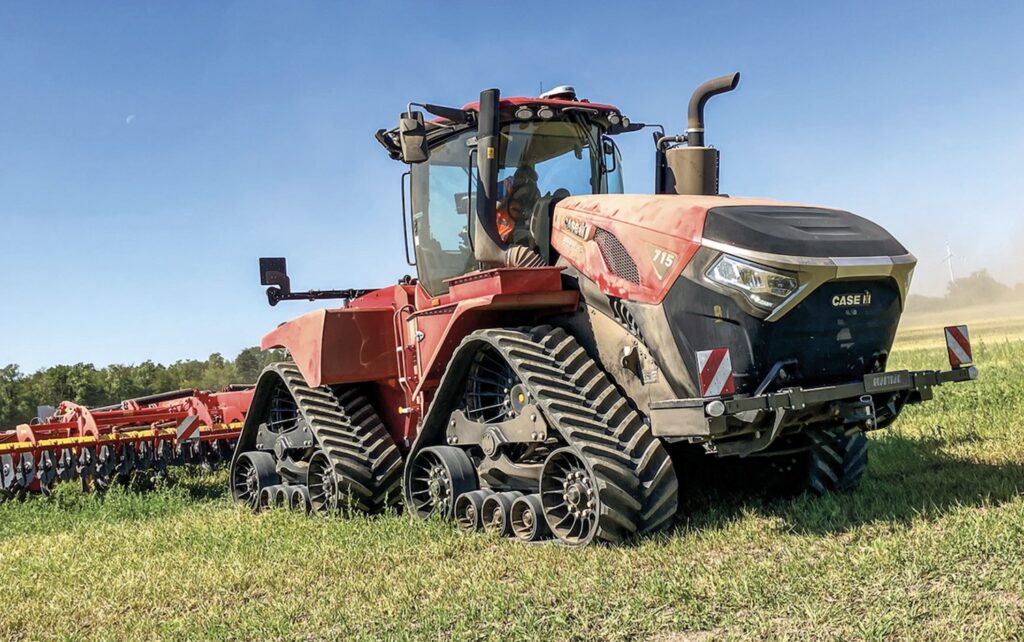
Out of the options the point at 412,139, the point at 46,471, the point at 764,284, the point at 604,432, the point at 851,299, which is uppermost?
the point at 412,139

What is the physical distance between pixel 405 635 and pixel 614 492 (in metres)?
1.73


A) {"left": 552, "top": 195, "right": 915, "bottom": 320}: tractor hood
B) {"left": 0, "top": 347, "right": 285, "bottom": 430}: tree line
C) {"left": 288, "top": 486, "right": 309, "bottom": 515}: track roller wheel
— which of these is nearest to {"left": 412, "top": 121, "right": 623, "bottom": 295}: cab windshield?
{"left": 552, "top": 195, "right": 915, "bottom": 320}: tractor hood

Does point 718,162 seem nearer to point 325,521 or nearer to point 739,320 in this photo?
point 739,320

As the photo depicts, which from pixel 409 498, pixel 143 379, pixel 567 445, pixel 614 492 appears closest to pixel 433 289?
pixel 409 498

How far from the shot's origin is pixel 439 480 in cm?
736

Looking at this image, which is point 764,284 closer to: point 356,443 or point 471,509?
point 471,509

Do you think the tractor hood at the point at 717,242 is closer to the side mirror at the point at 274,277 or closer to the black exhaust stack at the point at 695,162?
the black exhaust stack at the point at 695,162

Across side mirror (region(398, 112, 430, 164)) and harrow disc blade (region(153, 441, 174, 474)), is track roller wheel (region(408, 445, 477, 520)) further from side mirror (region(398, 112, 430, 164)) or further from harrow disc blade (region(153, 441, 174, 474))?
harrow disc blade (region(153, 441, 174, 474))

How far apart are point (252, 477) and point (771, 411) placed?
6.07 meters

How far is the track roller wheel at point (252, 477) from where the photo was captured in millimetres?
9609

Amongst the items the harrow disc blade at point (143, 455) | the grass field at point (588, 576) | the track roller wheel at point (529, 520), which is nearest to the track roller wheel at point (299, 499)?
the grass field at point (588, 576)

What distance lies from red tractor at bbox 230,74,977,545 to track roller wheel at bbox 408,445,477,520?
2cm

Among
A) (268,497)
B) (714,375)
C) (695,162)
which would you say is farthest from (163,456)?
(714,375)

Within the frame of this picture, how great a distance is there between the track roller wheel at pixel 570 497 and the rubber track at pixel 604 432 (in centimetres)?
11
